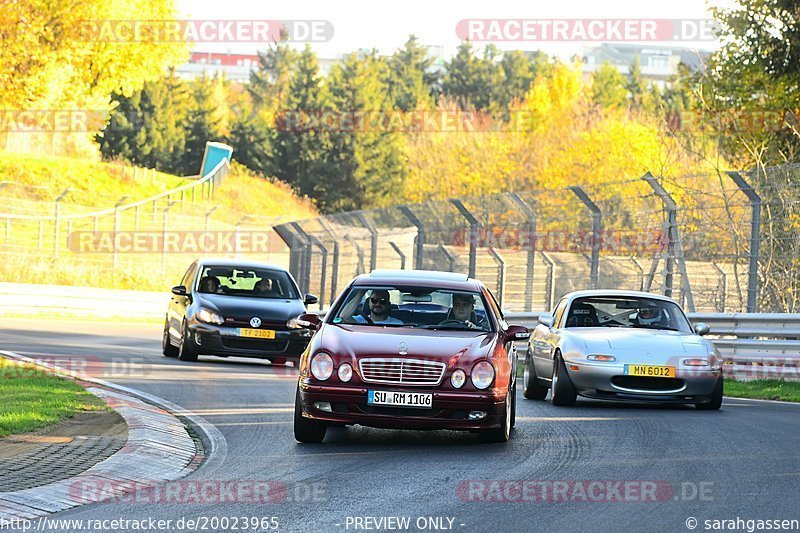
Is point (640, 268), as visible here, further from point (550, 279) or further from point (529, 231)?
point (529, 231)

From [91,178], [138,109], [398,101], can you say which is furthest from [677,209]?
[398,101]

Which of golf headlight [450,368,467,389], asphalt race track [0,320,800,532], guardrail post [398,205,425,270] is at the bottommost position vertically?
asphalt race track [0,320,800,532]

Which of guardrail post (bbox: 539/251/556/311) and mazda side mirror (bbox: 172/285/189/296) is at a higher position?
guardrail post (bbox: 539/251/556/311)

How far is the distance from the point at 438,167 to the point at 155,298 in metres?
38.7

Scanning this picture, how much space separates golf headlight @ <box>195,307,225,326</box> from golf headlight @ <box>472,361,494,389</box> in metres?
9.75

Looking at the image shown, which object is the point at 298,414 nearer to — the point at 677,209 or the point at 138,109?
the point at 677,209

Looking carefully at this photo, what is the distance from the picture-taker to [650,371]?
14227mm

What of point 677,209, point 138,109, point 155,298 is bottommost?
point 155,298

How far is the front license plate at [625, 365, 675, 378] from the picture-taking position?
14223mm

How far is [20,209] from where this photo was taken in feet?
154

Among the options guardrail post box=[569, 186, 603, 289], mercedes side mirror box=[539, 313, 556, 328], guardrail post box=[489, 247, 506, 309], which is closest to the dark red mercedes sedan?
mercedes side mirror box=[539, 313, 556, 328]

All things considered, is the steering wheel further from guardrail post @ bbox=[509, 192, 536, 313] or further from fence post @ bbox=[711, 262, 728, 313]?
guardrail post @ bbox=[509, 192, 536, 313]

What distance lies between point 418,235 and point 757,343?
8.72 meters

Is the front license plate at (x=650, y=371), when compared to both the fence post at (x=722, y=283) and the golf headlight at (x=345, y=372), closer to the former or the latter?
the golf headlight at (x=345, y=372)
